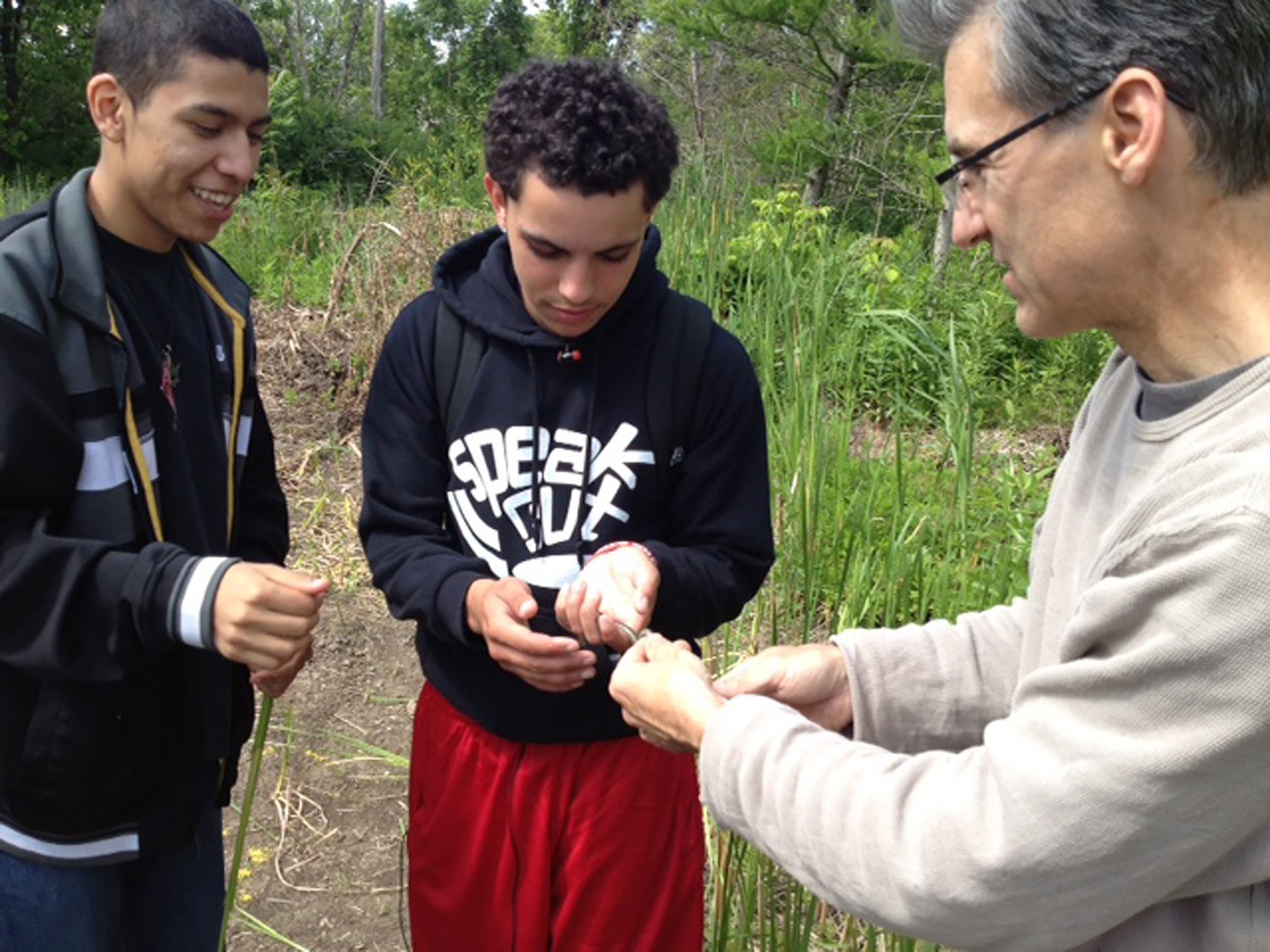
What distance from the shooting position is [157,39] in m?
1.51

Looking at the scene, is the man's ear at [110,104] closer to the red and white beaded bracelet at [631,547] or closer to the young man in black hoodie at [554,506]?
the young man in black hoodie at [554,506]

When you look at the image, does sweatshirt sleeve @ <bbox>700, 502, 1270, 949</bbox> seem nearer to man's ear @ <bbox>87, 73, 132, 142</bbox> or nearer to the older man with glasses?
the older man with glasses

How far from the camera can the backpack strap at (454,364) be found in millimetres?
1625

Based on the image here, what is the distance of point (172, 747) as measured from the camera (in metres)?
1.52

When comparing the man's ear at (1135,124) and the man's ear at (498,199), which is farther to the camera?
the man's ear at (498,199)

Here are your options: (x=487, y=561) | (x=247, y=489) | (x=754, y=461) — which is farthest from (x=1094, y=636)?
(x=247, y=489)

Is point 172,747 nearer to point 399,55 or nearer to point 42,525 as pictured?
point 42,525

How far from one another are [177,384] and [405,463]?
0.33 metres

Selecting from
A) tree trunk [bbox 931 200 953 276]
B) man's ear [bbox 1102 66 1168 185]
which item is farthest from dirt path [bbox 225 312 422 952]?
tree trunk [bbox 931 200 953 276]

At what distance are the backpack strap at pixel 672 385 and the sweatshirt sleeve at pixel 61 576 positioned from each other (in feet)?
2.02

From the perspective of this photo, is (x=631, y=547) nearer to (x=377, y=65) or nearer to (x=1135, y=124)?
(x=1135, y=124)

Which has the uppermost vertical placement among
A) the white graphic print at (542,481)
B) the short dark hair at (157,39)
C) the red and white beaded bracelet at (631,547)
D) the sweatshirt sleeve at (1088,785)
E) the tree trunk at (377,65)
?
the tree trunk at (377,65)

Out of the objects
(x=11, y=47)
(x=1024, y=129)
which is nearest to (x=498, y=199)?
(x=1024, y=129)

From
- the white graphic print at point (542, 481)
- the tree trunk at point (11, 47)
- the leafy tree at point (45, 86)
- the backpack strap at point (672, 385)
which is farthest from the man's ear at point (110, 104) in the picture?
the tree trunk at point (11, 47)
